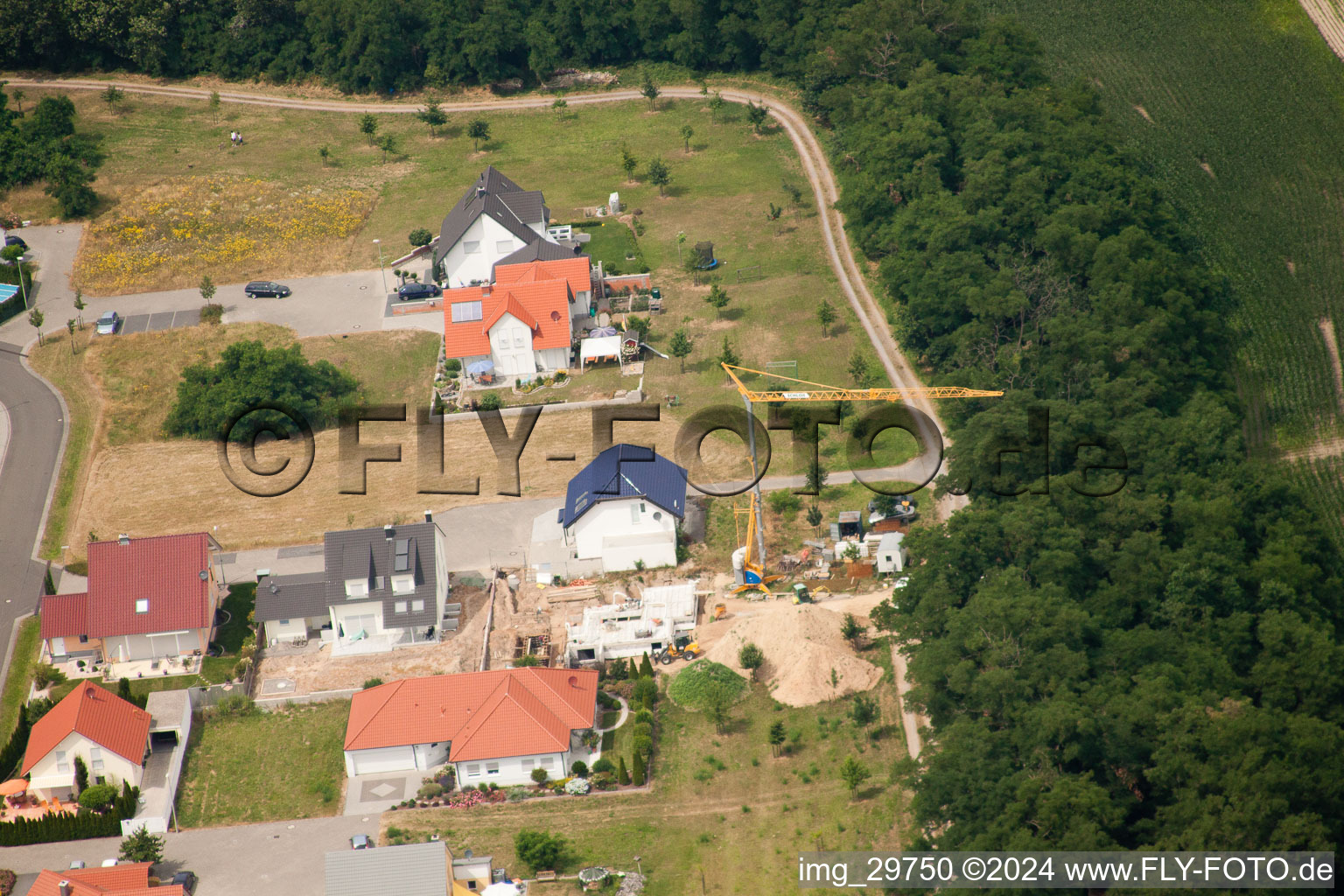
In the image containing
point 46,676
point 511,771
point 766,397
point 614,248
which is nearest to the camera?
point 511,771

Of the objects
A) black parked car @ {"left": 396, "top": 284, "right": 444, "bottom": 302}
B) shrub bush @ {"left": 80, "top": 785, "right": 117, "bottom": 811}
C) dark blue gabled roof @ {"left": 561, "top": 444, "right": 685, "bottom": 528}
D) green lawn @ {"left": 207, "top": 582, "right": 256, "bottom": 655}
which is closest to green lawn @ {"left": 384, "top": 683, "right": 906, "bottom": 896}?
shrub bush @ {"left": 80, "top": 785, "right": 117, "bottom": 811}

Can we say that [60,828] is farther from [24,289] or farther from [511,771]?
[24,289]

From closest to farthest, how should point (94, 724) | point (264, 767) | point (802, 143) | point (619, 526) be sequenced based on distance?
point (94, 724), point (264, 767), point (619, 526), point (802, 143)

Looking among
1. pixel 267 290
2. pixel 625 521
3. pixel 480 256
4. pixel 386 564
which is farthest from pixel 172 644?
pixel 480 256

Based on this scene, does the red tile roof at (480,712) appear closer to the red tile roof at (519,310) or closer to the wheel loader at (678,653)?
the wheel loader at (678,653)

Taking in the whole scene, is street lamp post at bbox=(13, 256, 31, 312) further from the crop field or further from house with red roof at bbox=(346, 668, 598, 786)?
the crop field

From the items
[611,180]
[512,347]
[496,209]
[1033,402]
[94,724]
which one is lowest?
[94,724]

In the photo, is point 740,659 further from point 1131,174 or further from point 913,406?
point 1131,174
